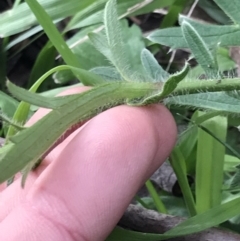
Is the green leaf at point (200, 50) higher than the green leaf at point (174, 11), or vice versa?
the green leaf at point (200, 50)

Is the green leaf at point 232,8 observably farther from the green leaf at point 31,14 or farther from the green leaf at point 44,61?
the green leaf at point 44,61

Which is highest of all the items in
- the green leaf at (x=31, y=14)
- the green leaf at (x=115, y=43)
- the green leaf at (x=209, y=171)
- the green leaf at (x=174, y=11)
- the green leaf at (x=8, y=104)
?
the green leaf at (x=31, y=14)

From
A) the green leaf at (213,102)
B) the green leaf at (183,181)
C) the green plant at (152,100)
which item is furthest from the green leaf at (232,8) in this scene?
the green leaf at (183,181)

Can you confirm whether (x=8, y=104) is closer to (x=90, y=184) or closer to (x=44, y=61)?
(x=44, y=61)

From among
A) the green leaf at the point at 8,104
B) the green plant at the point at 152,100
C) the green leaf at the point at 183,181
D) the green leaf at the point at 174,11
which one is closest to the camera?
the green plant at the point at 152,100

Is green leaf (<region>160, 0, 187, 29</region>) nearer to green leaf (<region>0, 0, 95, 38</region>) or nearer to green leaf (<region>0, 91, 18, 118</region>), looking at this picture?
→ green leaf (<region>0, 0, 95, 38</region>)

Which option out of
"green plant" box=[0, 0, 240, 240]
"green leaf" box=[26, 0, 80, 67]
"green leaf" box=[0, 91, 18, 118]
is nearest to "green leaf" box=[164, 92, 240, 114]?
"green plant" box=[0, 0, 240, 240]
